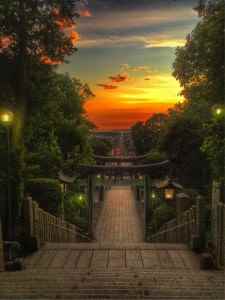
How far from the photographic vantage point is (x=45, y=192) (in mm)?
18156

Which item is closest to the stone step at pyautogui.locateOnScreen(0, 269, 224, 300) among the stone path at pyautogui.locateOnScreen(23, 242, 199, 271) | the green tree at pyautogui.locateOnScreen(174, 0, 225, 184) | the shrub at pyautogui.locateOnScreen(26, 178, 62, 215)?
the stone path at pyautogui.locateOnScreen(23, 242, 199, 271)

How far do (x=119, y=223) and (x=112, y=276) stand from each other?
22.8 metres

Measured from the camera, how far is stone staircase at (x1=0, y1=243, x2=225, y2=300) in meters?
7.16

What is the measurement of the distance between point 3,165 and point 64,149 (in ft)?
71.8

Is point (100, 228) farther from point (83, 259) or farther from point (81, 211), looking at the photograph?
point (83, 259)

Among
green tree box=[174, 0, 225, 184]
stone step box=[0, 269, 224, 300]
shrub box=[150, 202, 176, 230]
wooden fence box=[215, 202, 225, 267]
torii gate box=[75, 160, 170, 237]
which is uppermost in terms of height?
green tree box=[174, 0, 225, 184]

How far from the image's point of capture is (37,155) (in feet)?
73.2

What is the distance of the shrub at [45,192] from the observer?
1815 centimetres

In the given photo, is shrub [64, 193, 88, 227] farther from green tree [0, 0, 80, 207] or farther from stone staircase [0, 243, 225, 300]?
stone staircase [0, 243, 225, 300]

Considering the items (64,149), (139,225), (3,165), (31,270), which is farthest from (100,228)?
(31,270)

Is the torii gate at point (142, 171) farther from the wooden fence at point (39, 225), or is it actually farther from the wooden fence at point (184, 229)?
the wooden fence at point (39, 225)

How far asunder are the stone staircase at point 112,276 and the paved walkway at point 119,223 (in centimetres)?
1287

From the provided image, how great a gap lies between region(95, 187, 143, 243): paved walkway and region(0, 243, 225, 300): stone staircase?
42.2ft

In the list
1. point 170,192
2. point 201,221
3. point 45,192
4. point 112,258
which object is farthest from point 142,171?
point 112,258
